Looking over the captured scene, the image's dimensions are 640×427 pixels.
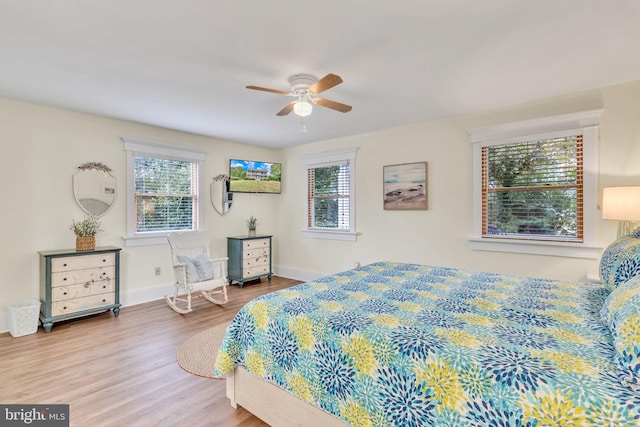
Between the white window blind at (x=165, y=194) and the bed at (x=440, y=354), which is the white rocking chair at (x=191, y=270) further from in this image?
the bed at (x=440, y=354)

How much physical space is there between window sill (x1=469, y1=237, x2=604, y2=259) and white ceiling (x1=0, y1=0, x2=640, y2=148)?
1525mm

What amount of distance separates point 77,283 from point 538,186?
514 centimetres

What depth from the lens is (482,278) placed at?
8.18 feet

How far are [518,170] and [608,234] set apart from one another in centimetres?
101

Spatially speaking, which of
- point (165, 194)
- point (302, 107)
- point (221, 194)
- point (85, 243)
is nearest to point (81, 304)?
point (85, 243)

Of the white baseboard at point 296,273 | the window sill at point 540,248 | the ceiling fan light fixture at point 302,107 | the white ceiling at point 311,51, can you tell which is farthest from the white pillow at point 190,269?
the window sill at point 540,248

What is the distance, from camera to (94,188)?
3.87 metres

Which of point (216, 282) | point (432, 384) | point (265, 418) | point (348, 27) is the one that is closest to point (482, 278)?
point (432, 384)

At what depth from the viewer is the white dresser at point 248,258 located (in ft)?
16.7

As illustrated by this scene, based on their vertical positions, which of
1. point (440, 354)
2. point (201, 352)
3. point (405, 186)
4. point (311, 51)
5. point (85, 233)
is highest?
point (311, 51)

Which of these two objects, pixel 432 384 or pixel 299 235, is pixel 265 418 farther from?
pixel 299 235

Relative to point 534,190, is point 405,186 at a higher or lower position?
higher

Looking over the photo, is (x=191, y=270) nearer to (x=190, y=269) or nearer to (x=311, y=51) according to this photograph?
(x=190, y=269)

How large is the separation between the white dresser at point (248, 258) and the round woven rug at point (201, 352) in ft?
5.79
